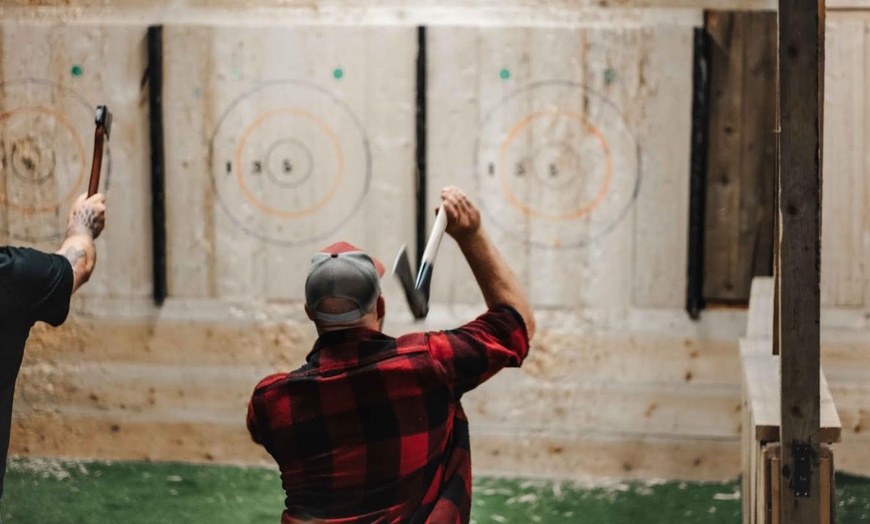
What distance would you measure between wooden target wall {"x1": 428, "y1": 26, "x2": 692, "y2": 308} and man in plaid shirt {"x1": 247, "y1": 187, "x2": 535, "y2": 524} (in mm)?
2161

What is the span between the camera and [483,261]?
1976mm

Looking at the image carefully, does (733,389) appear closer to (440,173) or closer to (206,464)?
(440,173)

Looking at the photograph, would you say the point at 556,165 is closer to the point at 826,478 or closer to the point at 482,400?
the point at 482,400

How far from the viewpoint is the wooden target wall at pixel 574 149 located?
12.7ft

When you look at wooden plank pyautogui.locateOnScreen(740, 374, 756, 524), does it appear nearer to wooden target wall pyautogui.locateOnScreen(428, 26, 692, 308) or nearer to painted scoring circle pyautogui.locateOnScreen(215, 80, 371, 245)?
wooden target wall pyautogui.locateOnScreen(428, 26, 692, 308)

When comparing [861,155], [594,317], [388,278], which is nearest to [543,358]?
[594,317]

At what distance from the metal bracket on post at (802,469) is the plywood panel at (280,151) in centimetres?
219

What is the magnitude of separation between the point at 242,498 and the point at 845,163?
2.46 m

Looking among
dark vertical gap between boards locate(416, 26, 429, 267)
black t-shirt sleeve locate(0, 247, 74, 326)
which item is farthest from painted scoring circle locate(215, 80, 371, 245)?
black t-shirt sleeve locate(0, 247, 74, 326)

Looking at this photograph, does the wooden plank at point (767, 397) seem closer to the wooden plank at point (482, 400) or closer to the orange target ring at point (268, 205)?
the wooden plank at point (482, 400)

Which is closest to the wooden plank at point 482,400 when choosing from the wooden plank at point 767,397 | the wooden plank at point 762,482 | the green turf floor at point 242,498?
the green turf floor at point 242,498

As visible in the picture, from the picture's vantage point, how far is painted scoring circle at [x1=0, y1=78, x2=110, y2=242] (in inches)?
163

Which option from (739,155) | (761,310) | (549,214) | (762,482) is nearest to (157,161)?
(549,214)

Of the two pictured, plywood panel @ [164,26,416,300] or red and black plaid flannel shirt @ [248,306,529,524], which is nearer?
red and black plaid flannel shirt @ [248,306,529,524]
